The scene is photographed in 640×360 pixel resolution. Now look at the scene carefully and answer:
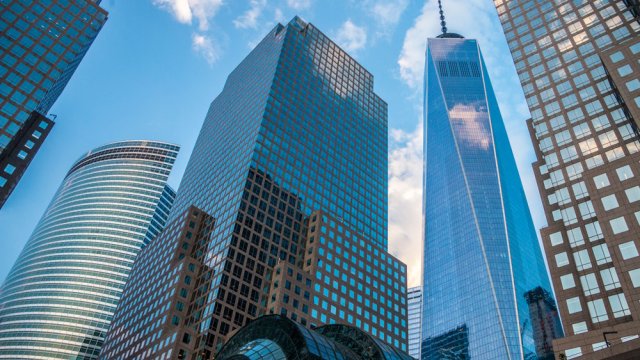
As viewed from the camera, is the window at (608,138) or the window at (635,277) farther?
the window at (608,138)

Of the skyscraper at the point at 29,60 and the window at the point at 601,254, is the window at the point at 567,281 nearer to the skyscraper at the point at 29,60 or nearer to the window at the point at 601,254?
the window at the point at 601,254

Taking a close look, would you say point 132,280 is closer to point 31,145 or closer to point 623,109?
point 31,145

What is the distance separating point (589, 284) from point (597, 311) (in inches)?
149

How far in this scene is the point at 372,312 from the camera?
12794cm

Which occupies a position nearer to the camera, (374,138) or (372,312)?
(372,312)

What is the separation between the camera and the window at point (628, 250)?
2389 inches

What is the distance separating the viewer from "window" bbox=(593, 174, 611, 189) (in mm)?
67694

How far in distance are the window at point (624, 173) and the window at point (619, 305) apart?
15.1 metres

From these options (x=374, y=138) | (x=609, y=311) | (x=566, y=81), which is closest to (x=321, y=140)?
(x=374, y=138)

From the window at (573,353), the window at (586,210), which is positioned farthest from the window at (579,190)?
the window at (573,353)

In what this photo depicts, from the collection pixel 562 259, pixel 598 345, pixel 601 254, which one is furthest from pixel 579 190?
pixel 598 345

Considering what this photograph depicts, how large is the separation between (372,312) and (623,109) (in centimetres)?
7340

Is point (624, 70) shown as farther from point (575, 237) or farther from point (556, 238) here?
point (556, 238)

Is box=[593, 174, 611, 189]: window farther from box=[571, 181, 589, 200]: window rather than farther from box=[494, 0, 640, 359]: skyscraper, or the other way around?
box=[571, 181, 589, 200]: window
